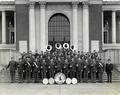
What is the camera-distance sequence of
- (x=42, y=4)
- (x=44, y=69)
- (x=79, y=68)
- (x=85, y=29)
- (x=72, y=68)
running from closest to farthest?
(x=72, y=68), (x=44, y=69), (x=79, y=68), (x=42, y=4), (x=85, y=29)

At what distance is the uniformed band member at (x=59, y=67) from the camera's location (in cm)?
2752

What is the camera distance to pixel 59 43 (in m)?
43.8

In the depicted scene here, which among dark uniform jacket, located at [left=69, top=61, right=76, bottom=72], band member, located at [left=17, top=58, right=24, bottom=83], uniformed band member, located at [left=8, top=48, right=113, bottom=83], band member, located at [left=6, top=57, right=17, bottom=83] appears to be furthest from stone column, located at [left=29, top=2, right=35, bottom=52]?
dark uniform jacket, located at [left=69, top=61, right=76, bottom=72]

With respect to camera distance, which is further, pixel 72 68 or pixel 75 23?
pixel 75 23

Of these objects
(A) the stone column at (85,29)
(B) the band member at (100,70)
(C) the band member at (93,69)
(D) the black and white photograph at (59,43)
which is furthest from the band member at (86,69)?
(A) the stone column at (85,29)

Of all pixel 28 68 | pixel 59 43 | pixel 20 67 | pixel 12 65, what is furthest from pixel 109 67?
pixel 59 43

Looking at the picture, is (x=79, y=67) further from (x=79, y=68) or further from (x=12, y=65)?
(x=12, y=65)

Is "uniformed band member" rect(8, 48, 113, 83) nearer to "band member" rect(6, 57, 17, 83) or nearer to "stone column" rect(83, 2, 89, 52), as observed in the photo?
"band member" rect(6, 57, 17, 83)

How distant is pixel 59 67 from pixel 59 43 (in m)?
16.7

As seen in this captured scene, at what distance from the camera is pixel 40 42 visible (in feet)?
143

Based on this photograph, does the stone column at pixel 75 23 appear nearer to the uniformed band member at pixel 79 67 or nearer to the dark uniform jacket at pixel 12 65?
the uniformed band member at pixel 79 67

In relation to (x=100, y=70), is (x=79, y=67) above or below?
above

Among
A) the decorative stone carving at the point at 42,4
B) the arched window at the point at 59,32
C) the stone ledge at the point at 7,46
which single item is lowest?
the stone ledge at the point at 7,46

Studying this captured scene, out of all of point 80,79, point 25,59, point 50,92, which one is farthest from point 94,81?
point 50,92
